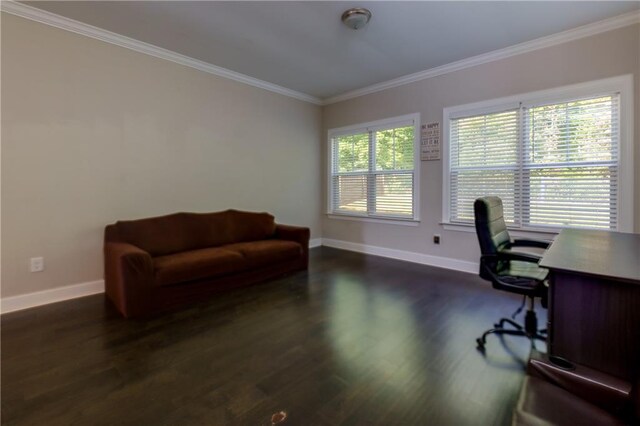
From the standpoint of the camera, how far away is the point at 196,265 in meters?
2.92

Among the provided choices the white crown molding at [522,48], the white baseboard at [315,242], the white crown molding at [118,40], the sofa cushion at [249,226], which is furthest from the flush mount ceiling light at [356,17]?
the white baseboard at [315,242]

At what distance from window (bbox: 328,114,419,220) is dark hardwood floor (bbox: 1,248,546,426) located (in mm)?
1867

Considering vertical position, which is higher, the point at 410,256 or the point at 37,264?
the point at 37,264

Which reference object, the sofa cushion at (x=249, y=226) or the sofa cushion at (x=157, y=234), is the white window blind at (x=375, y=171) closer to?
the sofa cushion at (x=249, y=226)

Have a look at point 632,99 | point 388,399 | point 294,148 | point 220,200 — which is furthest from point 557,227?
point 220,200

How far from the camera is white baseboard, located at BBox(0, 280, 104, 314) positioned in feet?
8.73

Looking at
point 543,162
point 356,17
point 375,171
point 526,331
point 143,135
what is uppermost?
point 356,17

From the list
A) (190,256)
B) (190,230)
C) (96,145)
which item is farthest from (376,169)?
(96,145)

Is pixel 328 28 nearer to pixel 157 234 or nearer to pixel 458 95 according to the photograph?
pixel 458 95

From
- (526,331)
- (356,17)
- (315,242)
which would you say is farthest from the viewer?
(315,242)

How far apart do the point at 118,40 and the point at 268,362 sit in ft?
11.7

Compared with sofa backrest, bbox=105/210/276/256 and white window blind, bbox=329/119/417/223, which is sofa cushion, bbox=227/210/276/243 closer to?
sofa backrest, bbox=105/210/276/256

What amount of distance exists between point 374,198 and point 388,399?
141 inches

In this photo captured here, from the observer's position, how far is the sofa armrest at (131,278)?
8.27ft
